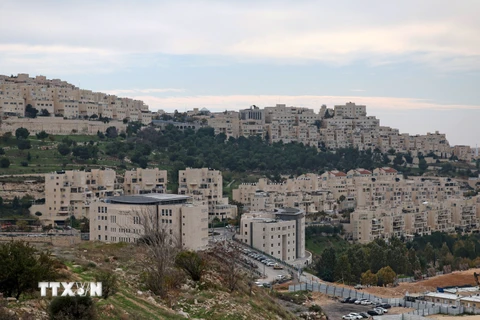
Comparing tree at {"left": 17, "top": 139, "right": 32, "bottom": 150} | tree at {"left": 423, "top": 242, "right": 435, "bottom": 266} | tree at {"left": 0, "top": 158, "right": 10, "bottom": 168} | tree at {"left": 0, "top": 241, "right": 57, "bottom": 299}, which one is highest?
tree at {"left": 17, "top": 139, "right": 32, "bottom": 150}

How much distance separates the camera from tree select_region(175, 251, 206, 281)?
1662 cm

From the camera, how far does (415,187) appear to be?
56781 millimetres

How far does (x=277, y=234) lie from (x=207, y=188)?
730cm

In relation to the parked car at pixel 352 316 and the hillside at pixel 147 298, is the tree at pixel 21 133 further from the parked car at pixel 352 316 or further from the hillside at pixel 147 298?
the hillside at pixel 147 298

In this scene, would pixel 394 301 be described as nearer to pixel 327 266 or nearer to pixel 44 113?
pixel 327 266

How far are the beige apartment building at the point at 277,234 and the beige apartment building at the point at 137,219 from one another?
4.65 meters

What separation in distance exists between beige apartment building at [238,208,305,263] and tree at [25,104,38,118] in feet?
74.6

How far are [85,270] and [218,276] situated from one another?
3666mm

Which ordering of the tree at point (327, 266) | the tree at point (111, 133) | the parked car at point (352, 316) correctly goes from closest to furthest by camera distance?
the parked car at point (352, 316) < the tree at point (327, 266) < the tree at point (111, 133)

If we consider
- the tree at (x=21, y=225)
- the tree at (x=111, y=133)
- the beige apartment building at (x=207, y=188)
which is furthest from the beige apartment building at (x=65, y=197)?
the tree at (x=111, y=133)

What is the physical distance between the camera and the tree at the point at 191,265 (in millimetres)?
16625

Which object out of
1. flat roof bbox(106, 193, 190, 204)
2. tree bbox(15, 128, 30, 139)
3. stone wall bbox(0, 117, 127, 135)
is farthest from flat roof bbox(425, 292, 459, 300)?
stone wall bbox(0, 117, 127, 135)

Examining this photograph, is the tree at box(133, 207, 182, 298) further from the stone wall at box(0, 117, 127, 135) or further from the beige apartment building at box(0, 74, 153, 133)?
the beige apartment building at box(0, 74, 153, 133)

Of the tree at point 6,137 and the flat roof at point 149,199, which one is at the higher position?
the tree at point 6,137
